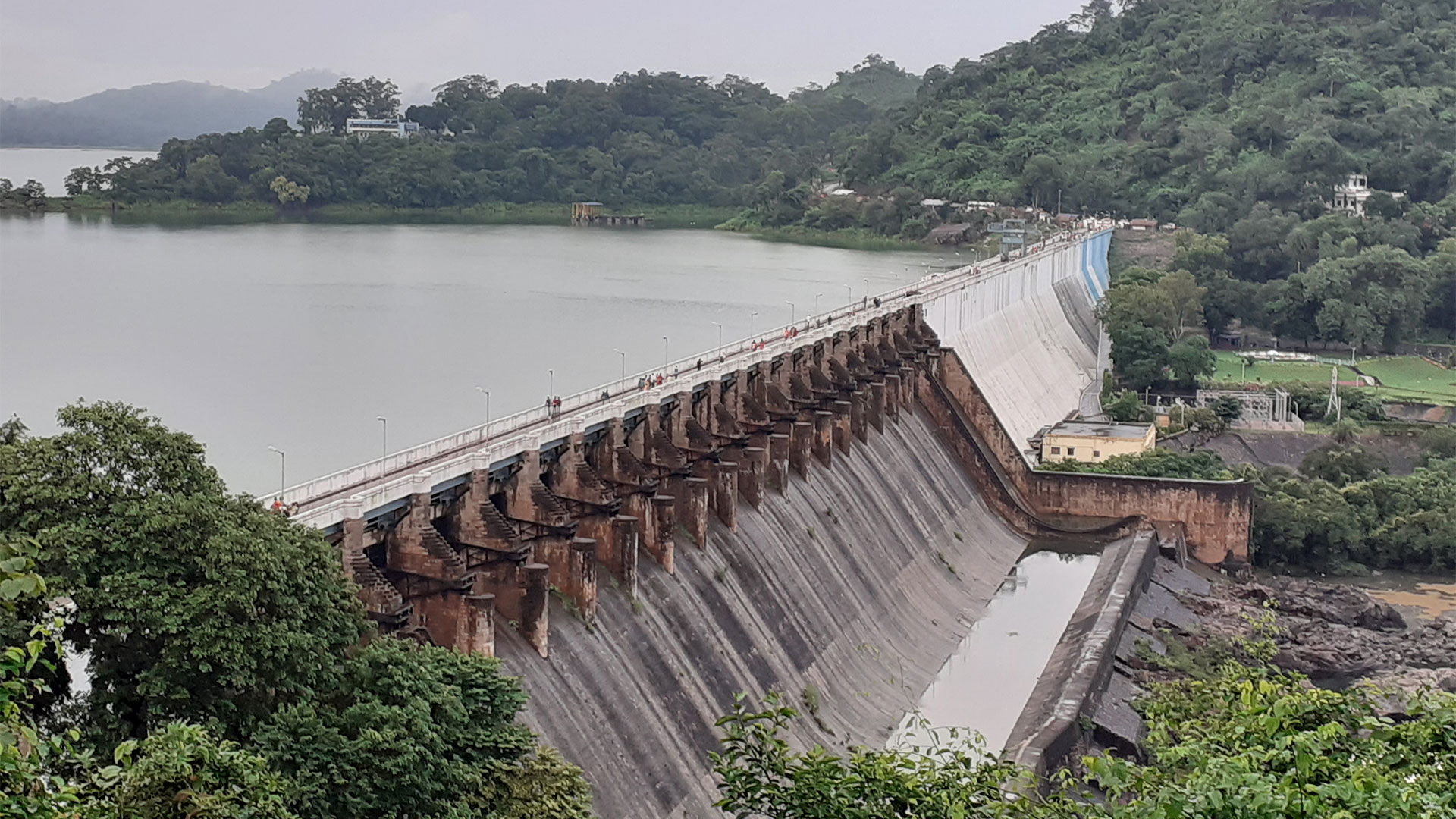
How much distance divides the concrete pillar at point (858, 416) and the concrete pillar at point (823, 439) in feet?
6.49

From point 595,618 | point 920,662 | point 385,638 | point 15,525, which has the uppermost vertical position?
point 15,525

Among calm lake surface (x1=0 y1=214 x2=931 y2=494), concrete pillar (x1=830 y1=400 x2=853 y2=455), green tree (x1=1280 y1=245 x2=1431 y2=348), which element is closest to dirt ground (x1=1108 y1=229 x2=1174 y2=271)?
calm lake surface (x1=0 y1=214 x2=931 y2=494)

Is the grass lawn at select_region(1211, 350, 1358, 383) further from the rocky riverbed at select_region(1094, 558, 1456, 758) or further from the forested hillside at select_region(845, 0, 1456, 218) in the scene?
the forested hillside at select_region(845, 0, 1456, 218)

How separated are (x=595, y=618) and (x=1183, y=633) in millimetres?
15806

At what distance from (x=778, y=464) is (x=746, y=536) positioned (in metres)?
3.28

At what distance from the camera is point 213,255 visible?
84.6m

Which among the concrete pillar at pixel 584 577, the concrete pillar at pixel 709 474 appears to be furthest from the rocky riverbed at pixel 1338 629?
the concrete pillar at pixel 584 577

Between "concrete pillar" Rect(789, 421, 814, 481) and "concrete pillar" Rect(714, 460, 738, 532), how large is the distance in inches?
165

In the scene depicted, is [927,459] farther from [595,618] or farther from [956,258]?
[956,258]

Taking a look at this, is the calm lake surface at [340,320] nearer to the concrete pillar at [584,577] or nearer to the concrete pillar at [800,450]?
the concrete pillar at [800,450]

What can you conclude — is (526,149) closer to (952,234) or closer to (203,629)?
(952,234)

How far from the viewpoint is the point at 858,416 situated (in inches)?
1565

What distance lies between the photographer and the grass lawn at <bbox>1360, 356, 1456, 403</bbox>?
6694 cm

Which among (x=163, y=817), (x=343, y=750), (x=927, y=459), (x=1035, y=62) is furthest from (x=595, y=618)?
(x=1035, y=62)
